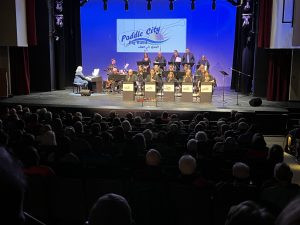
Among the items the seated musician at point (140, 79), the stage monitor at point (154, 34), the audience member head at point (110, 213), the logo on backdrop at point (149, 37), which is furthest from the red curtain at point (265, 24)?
the audience member head at point (110, 213)

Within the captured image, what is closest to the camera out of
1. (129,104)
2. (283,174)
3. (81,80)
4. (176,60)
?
(283,174)

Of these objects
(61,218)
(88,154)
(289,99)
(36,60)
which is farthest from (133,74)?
(61,218)

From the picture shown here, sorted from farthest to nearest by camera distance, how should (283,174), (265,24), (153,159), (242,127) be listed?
1. (265,24)
2. (242,127)
3. (153,159)
4. (283,174)

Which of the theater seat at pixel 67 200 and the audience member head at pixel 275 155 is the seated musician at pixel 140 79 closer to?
the audience member head at pixel 275 155

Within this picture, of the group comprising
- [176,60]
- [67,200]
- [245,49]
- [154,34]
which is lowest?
[67,200]

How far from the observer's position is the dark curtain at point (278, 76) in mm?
13078

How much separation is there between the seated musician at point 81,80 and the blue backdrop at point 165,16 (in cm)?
292

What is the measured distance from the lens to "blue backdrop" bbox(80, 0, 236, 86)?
17.0 meters

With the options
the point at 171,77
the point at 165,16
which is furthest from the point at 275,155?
the point at 165,16

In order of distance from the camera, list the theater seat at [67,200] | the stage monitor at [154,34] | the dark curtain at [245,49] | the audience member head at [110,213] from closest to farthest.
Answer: the audience member head at [110,213]
the theater seat at [67,200]
the dark curtain at [245,49]
the stage monitor at [154,34]

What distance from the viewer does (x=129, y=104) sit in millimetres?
12016

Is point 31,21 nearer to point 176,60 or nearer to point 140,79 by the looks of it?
point 140,79

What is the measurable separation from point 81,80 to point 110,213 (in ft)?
43.2

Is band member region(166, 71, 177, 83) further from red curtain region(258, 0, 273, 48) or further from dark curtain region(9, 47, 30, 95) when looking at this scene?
dark curtain region(9, 47, 30, 95)
